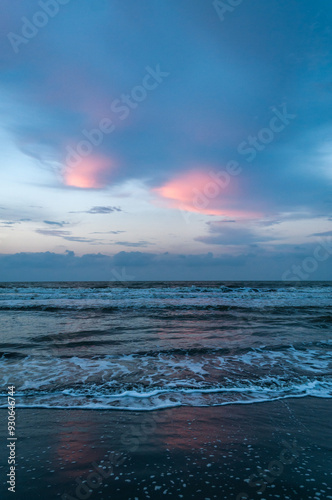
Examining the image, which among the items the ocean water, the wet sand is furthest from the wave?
the wet sand

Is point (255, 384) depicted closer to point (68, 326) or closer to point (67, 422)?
point (67, 422)

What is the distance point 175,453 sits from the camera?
383cm

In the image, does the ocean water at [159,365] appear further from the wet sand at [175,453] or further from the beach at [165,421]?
the wet sand at [175,453]

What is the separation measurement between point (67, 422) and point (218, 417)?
98.9 inches

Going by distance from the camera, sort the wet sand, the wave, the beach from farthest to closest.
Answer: the wave, the beach, the wet sand

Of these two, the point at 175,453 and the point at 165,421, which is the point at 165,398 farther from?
the point at 175,453

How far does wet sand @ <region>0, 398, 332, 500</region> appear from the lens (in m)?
3.13

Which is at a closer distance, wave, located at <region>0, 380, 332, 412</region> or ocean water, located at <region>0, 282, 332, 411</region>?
wave, located at <region>0, 380, 332, 412</region>

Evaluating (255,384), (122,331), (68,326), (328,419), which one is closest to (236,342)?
(255,384)

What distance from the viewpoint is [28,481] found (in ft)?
10.8

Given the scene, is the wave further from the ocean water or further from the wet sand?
the wet sand

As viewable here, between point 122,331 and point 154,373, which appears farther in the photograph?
point 122,331

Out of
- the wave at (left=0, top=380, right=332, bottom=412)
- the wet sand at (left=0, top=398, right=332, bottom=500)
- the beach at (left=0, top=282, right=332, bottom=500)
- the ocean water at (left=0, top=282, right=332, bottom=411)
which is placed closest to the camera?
the wet sand at (left=0, top=398, right=332, bottom=500)

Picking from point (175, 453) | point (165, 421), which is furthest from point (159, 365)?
point (175, 453)
